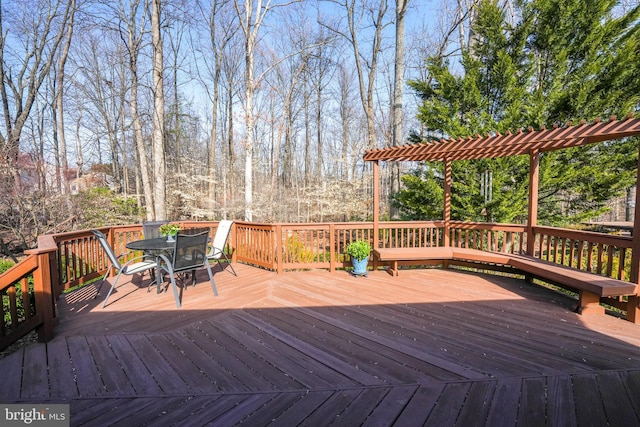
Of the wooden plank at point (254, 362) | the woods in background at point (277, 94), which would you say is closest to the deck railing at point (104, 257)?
the wooden plank at point (254, 362)

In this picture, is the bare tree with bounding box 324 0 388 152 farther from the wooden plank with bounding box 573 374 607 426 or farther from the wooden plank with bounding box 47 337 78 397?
the wooden plank with bounding box 47 337 78 397

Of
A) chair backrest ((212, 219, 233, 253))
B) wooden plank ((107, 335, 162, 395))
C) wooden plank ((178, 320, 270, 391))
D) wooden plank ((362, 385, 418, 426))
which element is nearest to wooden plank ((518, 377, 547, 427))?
wooden plank ((362, 385, 418, 426))

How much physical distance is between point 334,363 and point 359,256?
8.47 feet

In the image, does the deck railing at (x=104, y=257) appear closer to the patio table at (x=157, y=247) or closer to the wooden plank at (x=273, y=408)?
the patio table at (x=157, y=247)

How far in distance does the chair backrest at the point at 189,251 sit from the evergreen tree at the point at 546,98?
197 inches

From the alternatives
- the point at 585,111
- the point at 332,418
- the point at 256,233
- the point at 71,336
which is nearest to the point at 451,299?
the point at 332,418

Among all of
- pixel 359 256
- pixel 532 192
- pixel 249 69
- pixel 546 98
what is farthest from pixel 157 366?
pixel 546 98

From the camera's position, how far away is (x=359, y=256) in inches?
188

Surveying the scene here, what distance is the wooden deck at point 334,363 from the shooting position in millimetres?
1766

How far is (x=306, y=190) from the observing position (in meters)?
14.1

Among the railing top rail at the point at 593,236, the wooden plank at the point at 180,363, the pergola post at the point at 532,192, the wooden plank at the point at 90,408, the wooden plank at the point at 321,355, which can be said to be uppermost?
the pergola post at the point at 532,192

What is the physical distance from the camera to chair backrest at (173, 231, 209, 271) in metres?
3.58

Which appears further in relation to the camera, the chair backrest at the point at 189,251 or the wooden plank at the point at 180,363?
the chair backrest at the point at 189,251

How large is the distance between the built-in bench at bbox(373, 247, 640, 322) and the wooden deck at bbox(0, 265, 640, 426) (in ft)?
0.69
